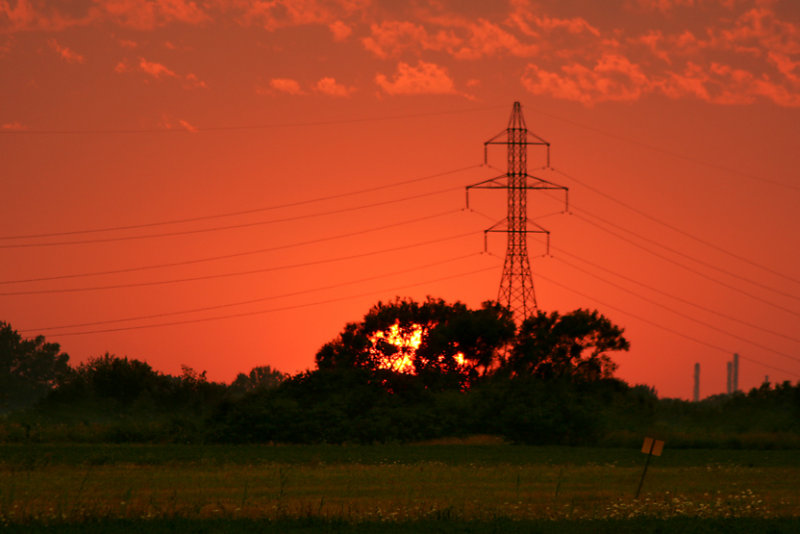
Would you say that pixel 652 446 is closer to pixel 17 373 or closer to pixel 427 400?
pixel 427 400

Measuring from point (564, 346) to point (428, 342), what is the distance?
41.1ft

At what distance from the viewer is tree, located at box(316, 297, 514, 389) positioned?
91.1m

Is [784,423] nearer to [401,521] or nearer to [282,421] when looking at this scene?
[282,421]

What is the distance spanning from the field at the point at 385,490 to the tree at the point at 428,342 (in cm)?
2754

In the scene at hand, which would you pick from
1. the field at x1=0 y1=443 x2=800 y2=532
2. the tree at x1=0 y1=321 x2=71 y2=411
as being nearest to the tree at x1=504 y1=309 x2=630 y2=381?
the field at x1=0 y1=443 x2=800 y2=532

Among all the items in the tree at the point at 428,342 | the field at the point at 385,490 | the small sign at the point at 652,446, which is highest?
the tree at the point at 428,342

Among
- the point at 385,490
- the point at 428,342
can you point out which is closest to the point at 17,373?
the point at 428,342

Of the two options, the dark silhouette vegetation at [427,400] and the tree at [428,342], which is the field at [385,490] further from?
the tree at [428,342]

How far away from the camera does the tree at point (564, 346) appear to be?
93438 mm

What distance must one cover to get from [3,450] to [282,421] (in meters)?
20.6

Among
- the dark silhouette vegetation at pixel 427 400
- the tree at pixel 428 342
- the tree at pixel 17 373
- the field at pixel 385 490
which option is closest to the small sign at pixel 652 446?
the field at pixel 385 490

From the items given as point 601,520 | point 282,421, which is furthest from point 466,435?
point 601,520

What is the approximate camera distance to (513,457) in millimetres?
56688

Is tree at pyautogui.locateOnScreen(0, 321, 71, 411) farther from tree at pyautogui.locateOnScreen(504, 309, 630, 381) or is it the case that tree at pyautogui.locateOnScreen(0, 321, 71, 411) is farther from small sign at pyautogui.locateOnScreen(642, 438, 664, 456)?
small sign at pyautogui.locateOnScreen(642, 438, 664, 456)
